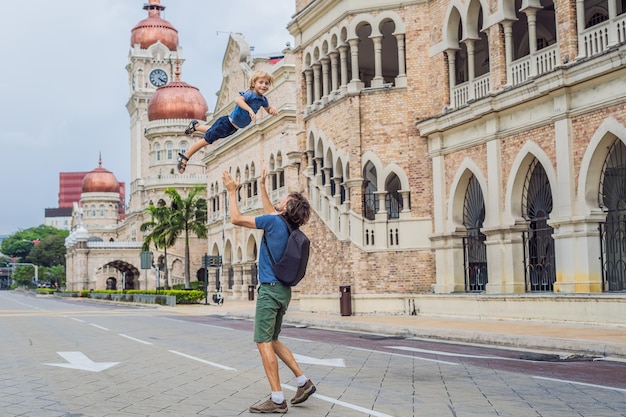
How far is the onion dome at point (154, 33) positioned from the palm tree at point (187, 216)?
4601 centimetres

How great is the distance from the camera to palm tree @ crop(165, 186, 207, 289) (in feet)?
206

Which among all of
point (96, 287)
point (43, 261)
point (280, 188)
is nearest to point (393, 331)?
point (280, 188)

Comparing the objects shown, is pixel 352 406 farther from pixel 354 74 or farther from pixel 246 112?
pixel 354 74

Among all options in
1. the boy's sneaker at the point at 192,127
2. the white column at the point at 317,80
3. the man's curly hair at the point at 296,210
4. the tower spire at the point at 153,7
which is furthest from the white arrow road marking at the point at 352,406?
the tower spire at the point at 153,7

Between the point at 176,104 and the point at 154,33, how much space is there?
30248 millimetres

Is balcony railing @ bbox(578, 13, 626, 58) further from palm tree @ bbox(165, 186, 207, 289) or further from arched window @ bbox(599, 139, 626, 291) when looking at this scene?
palm tree @ bbox(165, 186, 207, 289)

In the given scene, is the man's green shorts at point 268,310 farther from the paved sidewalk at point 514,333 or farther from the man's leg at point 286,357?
the paved sidewalk at point 514,333

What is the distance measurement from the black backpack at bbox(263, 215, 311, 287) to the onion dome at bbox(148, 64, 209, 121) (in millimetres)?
76288

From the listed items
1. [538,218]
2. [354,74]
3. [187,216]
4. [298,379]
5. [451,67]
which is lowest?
[298,379]

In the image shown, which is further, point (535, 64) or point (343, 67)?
point (343, 67)

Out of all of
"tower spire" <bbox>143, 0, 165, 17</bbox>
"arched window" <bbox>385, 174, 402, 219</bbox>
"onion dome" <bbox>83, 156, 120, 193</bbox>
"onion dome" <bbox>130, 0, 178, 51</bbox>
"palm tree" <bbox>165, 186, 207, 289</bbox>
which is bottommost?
"arched window" <bbox>385, 174, 402, 219</bbox>

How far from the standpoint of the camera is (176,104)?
8425cm

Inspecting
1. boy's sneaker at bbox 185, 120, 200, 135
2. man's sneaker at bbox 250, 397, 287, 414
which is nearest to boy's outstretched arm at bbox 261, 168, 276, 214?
man's sneaker at bbox 250, 397, 287, 414

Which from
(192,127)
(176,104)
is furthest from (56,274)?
(192,127)
